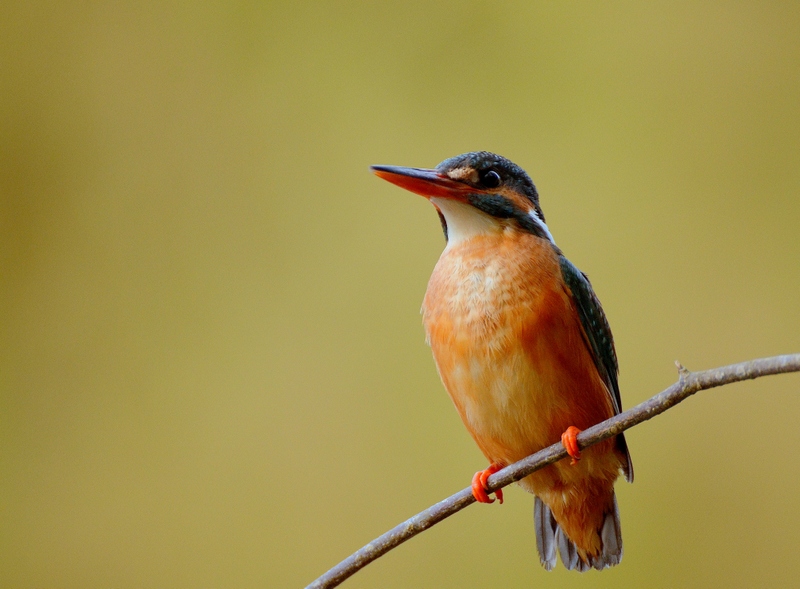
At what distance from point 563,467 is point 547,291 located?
1.25ft

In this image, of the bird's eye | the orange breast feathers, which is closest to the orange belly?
the orange breast feathers

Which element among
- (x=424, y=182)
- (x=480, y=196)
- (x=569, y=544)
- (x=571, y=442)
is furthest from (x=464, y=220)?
(x=569, y=544)

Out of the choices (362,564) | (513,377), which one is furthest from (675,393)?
(362,564)

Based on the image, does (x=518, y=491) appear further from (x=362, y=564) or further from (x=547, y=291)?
(x=362, y=564)

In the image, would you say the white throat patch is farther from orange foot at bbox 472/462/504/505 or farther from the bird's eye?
orange foot at bbox 472/462/504/505

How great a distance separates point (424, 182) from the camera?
4.59 feet

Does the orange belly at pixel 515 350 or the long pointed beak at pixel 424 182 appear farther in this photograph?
the orange belly at pixel 515 350

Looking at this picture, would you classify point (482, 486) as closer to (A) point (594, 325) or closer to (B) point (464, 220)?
(A) point (594, 325)

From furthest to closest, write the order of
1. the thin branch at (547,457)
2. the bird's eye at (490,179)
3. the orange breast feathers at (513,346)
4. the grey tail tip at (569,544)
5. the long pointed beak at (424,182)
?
the grey tail tip at (569,544) < the bird's eye at (490,179) < the orange breast feathers at (513,346) < the long pointed beak at (424,182) < the thin branch at (547,457)

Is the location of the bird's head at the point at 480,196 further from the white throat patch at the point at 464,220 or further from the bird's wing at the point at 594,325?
the bird's wing at the point at 594,325

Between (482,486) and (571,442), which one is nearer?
(571,442)

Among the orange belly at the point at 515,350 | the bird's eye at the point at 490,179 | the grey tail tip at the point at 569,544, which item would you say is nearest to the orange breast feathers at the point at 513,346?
the orange belly at the point at 515,350

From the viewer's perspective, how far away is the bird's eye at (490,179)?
1.54 metres

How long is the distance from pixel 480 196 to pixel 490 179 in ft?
0.19
